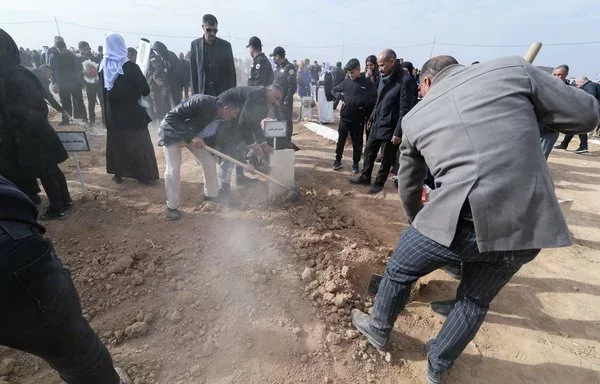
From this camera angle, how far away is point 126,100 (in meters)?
3.96

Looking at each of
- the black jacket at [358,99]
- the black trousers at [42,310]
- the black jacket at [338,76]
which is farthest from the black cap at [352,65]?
the black trousers at [42,310]

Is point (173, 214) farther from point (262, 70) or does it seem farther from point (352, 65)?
point (352, 65)

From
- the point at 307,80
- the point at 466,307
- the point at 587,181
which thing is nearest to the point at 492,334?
the point at 466,307

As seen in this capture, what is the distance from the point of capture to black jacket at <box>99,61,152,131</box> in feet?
12.7

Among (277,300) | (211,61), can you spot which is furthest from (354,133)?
(277,300)

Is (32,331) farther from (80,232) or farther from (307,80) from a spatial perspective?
(307,80)

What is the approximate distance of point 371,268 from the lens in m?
2.96

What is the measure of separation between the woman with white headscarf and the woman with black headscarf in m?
0.78

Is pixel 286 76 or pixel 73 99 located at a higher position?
pixel 286 76

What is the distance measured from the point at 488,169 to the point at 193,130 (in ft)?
9.55

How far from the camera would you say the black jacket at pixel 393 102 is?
4062mm

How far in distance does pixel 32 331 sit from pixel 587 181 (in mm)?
8012

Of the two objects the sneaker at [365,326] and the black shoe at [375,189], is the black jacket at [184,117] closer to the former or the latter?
the sneaker at [365,326]

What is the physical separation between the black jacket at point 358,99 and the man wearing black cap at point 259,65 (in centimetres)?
149
